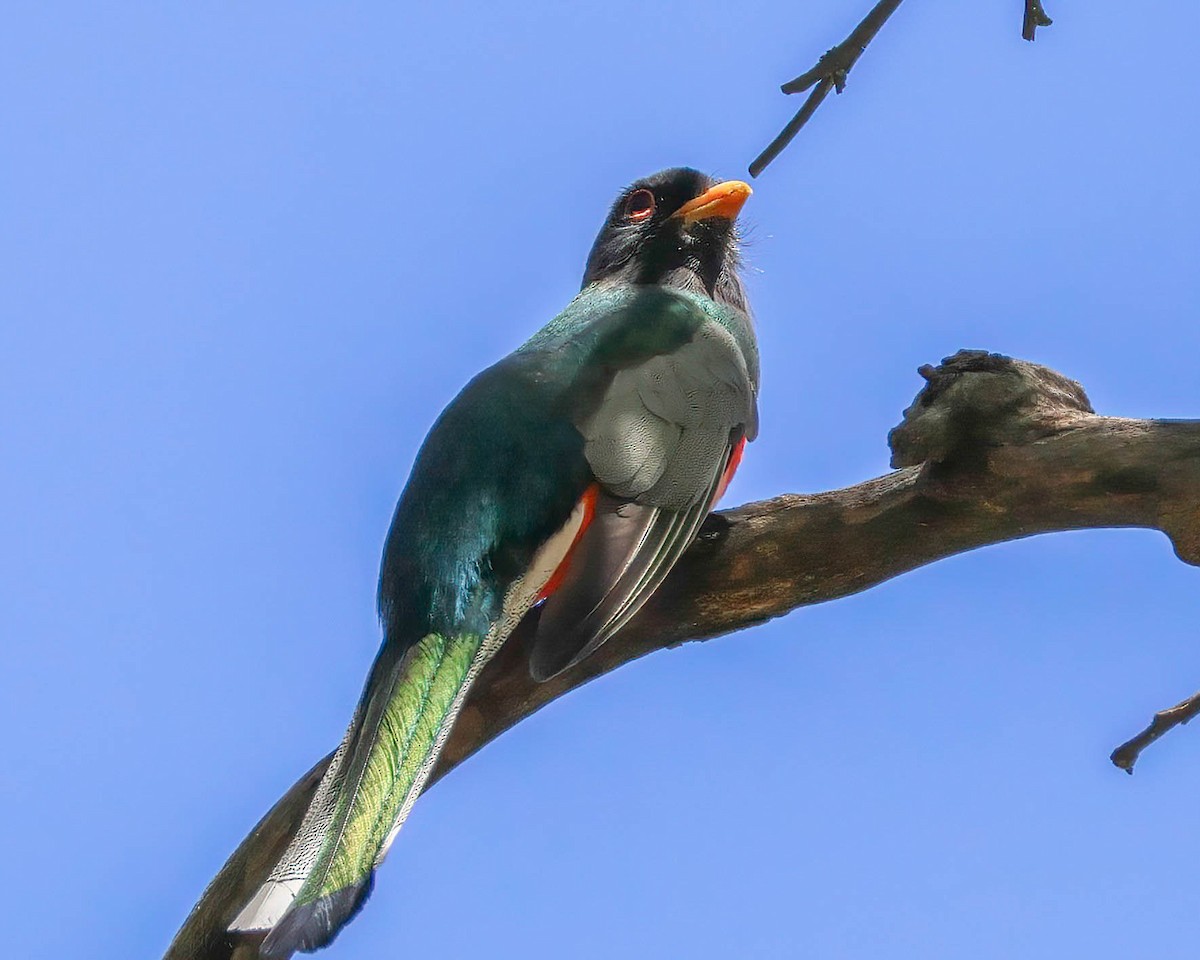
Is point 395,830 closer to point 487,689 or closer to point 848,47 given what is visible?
point 487,689

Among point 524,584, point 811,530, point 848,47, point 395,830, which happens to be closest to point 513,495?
point 524,584

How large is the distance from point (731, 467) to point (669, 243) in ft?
4.42

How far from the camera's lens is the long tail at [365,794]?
11.2ft

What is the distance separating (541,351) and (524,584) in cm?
90

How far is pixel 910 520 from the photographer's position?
4180mm

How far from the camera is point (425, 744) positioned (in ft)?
12.6

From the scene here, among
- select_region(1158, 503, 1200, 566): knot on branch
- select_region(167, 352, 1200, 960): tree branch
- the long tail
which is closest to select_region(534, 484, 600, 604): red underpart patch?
select_region(167, 352, 1200, 960): tree branch

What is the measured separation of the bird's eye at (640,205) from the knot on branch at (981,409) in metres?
2.18

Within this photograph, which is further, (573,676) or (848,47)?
(573,676)

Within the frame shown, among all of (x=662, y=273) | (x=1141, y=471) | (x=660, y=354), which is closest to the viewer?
(x=1141, y=471)

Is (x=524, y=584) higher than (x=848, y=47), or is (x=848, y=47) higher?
(x=848, y=47)

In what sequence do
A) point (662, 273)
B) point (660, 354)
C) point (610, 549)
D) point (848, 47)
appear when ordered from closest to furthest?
1. point (848, 47)
2. point (610, 549)
3. point (660, 354)
4. point (662, 273)

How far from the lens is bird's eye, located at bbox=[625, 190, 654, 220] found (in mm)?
6023

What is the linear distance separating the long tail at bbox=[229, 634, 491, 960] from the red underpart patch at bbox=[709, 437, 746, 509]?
3.02 feet
